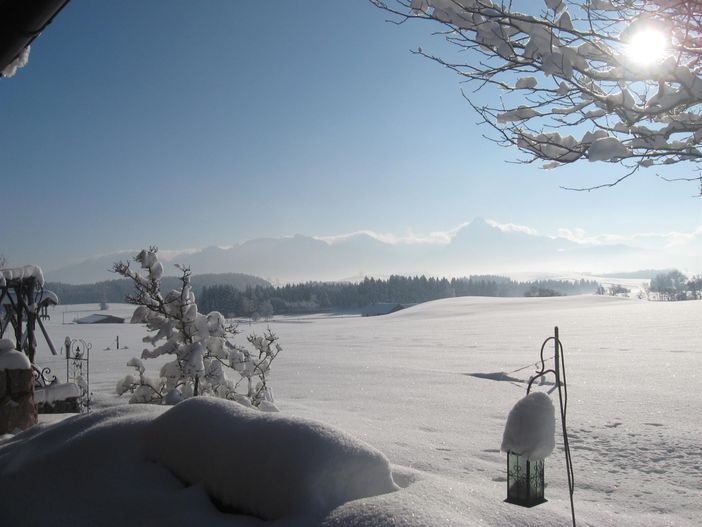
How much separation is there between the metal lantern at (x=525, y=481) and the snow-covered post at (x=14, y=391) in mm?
5054

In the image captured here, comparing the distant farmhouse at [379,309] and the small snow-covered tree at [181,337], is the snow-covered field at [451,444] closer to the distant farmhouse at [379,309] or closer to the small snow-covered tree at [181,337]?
the small snow-covered tree at [181,337]

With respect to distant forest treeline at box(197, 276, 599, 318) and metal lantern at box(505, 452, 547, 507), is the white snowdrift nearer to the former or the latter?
metal lantern at box(505, 452, 547, 507)

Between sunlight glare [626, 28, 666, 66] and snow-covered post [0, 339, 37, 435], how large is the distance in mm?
6119

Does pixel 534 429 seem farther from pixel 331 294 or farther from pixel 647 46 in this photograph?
pixel 331 294

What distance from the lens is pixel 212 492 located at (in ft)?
8.17

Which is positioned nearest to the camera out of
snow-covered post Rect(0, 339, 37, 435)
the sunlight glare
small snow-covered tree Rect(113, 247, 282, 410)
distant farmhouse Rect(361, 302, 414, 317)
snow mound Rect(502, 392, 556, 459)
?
snow mound Rect(502, 392, 556, 459)

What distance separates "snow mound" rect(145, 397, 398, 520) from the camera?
224 cm

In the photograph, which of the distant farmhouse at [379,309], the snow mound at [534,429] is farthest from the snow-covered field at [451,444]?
the distant farmhouse at [379,309]

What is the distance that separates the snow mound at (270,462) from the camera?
2242 mm

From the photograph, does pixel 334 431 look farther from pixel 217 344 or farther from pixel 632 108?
pixel 217 344

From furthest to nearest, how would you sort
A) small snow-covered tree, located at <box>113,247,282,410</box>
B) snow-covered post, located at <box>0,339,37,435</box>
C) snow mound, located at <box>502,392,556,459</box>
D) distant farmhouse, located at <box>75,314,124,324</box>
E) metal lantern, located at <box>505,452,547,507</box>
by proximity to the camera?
1. distant farmhouse, located at <box>75,314,124,324</box>
2. small snow-covered tree, located at <box>113,247,282,410</box>
3. snow-covered post, located at <box>0,339,37,435</box>
4. metal lantern, located at <box>505,452,547,507</box>
5. snow mound, located at <box>502,392,556,459</box>

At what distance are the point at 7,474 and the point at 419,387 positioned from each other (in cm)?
915

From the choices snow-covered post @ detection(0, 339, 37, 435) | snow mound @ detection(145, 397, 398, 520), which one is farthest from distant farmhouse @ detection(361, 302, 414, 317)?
snow mound @ detection(145, 397, 398, 520)

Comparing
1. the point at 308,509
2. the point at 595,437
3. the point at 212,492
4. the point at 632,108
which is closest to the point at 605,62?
the point at 632,108
